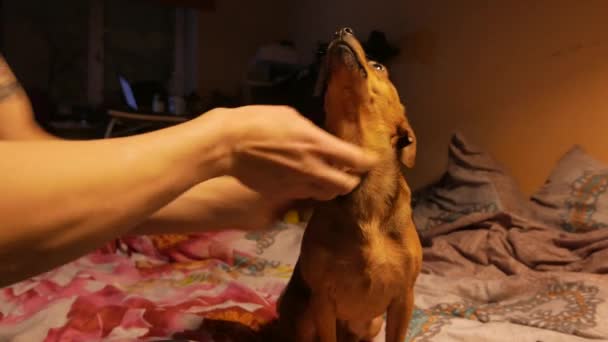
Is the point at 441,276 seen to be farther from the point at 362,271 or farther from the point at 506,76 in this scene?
the point at 506,76

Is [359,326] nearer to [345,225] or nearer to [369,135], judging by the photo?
[345,225]

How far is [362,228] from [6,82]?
81cm

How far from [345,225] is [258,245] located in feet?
3.54

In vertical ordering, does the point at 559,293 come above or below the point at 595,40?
below

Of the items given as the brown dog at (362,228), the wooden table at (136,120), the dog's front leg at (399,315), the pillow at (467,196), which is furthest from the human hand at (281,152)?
the wooden table at (136,120)

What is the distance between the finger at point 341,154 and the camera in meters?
0.61

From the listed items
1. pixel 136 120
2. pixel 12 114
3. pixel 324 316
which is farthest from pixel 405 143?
pixel 136 120

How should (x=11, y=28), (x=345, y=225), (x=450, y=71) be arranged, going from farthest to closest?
1. (x=11, y=28)
2. (x=450, y=71)
3. (x=345, y=225)

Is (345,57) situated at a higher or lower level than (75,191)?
higher

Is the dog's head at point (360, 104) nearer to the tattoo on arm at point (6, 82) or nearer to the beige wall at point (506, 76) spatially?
the tattoo on arm at point (6, 82)

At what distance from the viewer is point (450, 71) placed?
2393 millimetres

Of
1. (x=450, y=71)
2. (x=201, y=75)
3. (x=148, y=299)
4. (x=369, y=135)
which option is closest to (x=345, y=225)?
(x=369, y=135)

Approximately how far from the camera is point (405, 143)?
871 millimetres

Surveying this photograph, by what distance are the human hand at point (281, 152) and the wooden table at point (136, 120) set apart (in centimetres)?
238
